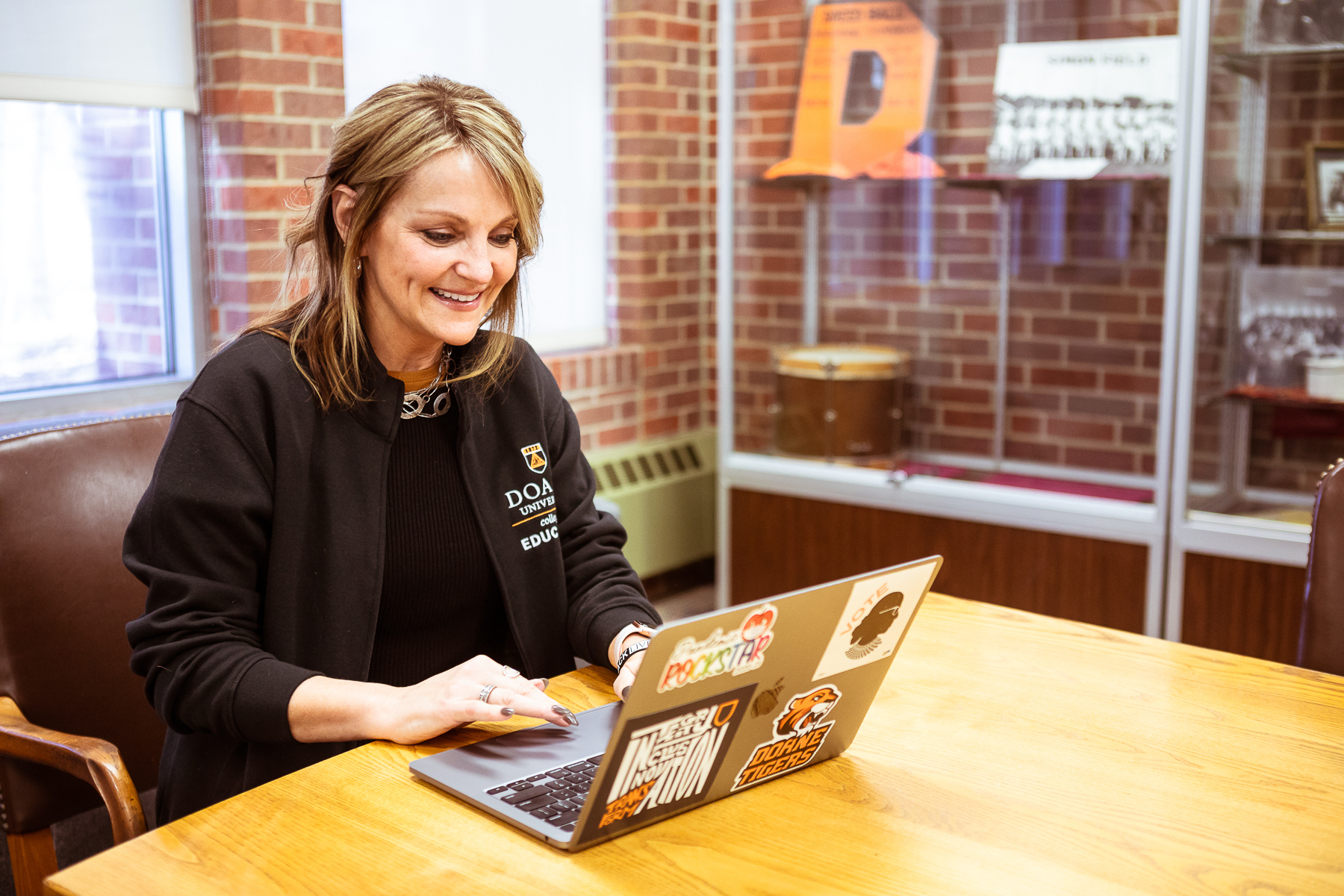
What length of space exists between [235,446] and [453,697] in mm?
402

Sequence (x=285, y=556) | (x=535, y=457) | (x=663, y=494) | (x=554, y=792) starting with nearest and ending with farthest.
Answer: (x=554, y=792)
(x=285, y=556)
(x=535, y=457)
(x=663, y=494)

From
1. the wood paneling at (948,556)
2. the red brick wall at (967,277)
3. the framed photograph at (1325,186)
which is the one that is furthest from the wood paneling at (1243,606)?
the framed photograph at (1325,186)

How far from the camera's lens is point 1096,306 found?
311cm

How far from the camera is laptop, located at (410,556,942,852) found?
0.96m

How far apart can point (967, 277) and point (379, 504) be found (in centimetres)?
222

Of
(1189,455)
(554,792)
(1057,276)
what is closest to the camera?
(554,792)

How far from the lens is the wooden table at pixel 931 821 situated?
3.16 ft

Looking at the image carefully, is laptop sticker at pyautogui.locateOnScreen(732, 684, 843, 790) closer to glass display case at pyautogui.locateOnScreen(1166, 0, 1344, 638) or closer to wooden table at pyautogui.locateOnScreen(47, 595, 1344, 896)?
wooden table at pyautogui.locateOnScreen(47, 595, 1344, 896)

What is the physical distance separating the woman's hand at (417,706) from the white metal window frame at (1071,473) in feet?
6.60

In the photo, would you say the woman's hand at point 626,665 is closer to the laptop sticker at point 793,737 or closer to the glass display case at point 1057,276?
the laptop sticker at point 793,737

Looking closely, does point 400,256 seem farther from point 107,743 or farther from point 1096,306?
point 1096,306

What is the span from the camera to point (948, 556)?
125 inches

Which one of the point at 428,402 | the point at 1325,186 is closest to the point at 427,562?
the point at 428,402

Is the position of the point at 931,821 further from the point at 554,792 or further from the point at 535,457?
the point at 535,457
